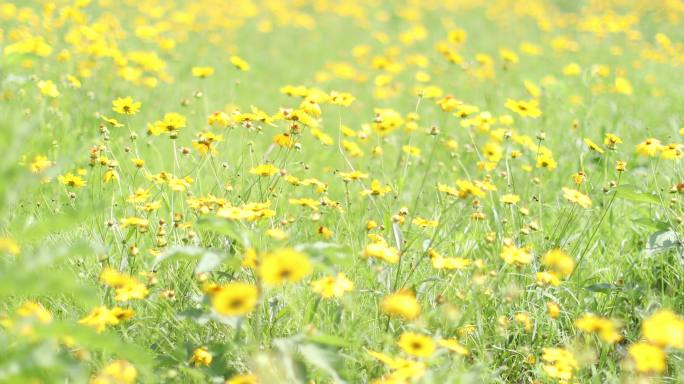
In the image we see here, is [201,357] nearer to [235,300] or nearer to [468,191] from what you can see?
[235,300]

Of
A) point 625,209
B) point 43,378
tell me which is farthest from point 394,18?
point 43,378

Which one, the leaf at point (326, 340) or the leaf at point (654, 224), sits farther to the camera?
the leaf at point (654, 224)

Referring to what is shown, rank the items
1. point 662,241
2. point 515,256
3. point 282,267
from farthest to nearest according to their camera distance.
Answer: point 662,241
point 515,256
point 282,267

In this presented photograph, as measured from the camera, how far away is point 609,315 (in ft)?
6.68

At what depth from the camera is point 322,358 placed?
146 centimetres

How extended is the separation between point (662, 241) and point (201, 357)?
1.35 meters

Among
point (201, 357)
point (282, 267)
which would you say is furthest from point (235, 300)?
point (201, 357)

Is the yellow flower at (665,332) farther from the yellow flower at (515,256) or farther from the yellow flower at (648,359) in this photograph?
the yellow flower at (515,256)

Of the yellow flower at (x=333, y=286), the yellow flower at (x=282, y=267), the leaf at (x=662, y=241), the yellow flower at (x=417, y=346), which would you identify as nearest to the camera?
the yellow flower at (x=282, y=267)

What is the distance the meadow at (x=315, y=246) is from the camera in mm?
1427

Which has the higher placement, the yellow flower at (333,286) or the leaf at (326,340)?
the yellow flower at (333,286)

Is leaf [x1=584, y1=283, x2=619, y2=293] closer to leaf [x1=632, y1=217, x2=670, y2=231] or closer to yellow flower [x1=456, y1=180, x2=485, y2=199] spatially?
leaf [x1=632, y1=217, x2=670, y2=231]

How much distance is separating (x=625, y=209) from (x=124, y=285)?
6.72 feet

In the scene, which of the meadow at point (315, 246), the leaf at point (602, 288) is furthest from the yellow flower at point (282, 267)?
the leaf at point (602, 288)
